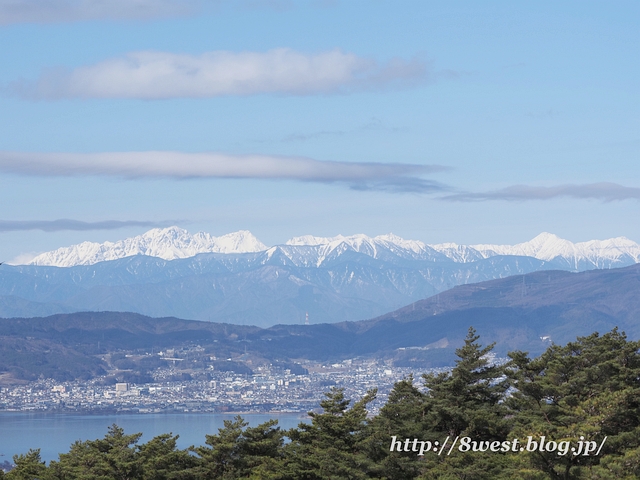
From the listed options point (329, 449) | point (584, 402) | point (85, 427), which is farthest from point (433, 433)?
point (85, 427)

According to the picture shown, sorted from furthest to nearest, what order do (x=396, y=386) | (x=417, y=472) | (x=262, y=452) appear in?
(x=396, y=386) < (x=262, y=452) < (x=417, y=472)

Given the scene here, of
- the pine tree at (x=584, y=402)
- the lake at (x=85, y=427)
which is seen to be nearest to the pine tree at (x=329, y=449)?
the pine tree at (x=584, y=402)

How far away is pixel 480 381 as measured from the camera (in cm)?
4406

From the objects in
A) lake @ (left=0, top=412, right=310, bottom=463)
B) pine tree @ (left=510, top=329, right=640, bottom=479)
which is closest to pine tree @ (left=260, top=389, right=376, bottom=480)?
pine tree @ (left=510, top=329, right=640, bottom=479)

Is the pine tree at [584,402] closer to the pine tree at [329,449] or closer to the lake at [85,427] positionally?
the pine tree at [329,449]

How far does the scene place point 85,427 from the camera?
166m

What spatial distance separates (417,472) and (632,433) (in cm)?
795

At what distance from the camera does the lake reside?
427ft

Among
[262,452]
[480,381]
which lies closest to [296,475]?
[262,452]

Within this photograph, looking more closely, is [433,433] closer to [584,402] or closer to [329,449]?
[329,449]

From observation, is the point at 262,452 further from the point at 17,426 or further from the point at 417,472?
the point at 17,426

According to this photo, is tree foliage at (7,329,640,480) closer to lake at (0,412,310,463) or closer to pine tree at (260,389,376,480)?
pine tree at (260,389,376,480)

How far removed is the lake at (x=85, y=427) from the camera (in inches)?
5128

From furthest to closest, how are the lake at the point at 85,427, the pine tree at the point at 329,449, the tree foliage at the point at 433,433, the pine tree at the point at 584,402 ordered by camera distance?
the lake at the point at 85,427
the pine tree at the point at 329,449
the tree foliage at the point at 433,433
the pine tree at the point at 584,402
